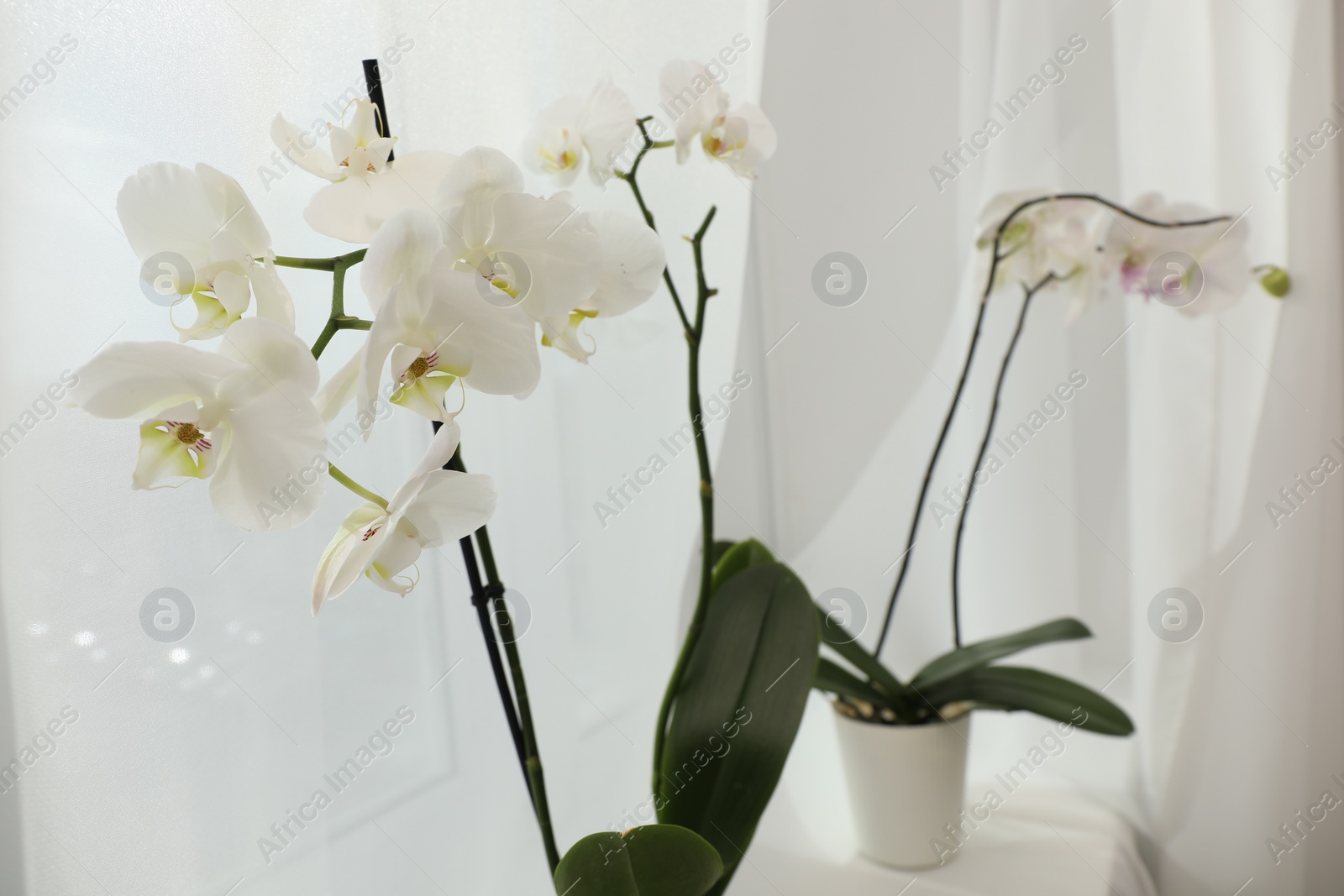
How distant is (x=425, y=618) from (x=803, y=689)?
34cm

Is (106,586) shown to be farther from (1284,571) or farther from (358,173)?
(1284,571)

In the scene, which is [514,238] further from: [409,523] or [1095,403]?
[1095,403]

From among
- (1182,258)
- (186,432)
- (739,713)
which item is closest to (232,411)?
(186,432)

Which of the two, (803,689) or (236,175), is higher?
(236,175)

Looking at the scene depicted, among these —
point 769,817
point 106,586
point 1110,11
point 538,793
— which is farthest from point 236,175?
point 1110,11

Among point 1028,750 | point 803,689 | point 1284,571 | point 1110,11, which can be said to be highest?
point 1110,11

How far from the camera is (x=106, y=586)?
1.77ft

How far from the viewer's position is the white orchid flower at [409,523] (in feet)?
1.18

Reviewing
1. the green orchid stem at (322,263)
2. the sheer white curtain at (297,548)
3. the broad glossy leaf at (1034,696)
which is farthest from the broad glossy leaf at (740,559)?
the green orchid stem at (322,263)

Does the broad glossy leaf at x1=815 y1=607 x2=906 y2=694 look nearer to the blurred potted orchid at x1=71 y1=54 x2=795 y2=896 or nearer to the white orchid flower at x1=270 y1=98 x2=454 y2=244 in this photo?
the blurred potted orchid at x1=71 y1=54 x2=795 y2=896

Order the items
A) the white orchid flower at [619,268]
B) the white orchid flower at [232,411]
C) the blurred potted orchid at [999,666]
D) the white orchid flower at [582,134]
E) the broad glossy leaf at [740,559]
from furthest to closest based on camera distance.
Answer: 1. the blurred potted orchid at [999,666]
2. the broad glossy leaf at [740,559]
3. the white orchid flower at [582,134]
4. the white orchid flower at [619,268]
5. the white orchid flower at [232,411]

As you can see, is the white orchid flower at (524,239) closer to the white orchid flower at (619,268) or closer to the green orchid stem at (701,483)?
the white orchid flower at (619,268)

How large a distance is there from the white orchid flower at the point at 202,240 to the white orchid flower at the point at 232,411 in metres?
0.05

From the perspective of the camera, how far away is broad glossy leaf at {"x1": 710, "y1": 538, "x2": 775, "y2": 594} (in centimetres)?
81
